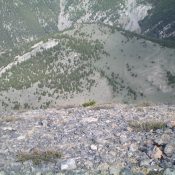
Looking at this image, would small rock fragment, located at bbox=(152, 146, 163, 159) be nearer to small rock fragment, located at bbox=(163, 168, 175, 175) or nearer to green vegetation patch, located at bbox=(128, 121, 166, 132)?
small rock fragment, located at bbox=(163, 168, 175, 175)

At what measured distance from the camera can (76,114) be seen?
1211 inches

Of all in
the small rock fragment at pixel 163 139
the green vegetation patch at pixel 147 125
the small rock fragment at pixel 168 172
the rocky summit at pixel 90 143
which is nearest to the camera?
the small rock fragment at pixel 168 172

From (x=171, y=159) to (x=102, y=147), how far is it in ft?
12.2

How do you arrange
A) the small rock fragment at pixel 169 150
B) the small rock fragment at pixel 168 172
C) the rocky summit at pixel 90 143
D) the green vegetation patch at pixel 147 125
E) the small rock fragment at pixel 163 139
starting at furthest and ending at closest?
the green vegetation patch at pixel 147 125 < the small rock fragment at pixel 163 139 < the small rock fragment at pixel 169 150 < the rocky summit at pixel 90 143 < the small rock fragment at pixel 168 172

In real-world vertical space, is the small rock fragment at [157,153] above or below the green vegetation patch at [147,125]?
below

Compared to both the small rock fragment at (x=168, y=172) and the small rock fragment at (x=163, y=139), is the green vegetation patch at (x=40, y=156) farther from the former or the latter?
the small rock fragment at (x=168, y=172)

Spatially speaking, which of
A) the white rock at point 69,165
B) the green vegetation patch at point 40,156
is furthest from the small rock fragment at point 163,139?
the green vegetation patch at point 40,156

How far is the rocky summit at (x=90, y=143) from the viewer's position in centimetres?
2120

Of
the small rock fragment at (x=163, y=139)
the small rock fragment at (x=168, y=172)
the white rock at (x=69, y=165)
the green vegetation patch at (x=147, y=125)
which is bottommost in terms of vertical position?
the small rock fragment at (x=168, y=172)

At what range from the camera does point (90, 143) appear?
2395 centimetres

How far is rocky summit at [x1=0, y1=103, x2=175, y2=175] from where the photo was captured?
21203 millimetres

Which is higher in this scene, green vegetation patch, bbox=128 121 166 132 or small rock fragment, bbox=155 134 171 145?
green vegetation patch, bbox=128 121 166 132

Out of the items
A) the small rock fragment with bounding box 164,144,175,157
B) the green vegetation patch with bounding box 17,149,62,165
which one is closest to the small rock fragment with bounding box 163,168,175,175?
the small rock fragment with bounding box 164,144,175,157

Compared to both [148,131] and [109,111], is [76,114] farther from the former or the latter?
[148,131]
